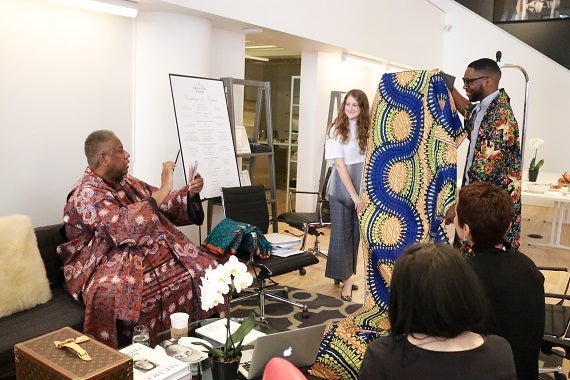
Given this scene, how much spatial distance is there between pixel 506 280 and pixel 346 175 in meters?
1.91

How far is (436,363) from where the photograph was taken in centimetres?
112

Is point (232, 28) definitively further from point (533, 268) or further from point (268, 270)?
point (533, 268)

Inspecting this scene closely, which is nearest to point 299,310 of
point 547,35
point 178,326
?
point 178,326

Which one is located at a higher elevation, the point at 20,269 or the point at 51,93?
the point at 51,93

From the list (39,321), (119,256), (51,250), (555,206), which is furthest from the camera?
(555,206)

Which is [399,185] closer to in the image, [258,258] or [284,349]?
[284,349]

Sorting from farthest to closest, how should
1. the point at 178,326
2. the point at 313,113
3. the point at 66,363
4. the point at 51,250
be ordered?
the point at 313,113 < the point at 51,250 < the point at 178,326 < the point at 66,363

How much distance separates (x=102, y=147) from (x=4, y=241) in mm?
693

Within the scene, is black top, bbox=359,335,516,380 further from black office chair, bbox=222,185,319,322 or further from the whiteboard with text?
the whiteboard with text

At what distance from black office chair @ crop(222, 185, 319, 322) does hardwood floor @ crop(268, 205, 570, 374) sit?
363mm

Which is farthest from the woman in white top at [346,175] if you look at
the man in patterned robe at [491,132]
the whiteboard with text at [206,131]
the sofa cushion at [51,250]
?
the sofa cushion at [51,250]

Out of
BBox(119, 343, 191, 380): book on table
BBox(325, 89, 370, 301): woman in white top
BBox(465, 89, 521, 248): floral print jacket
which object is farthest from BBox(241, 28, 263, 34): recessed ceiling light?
BBox(119, 343, 191, 380): book on table

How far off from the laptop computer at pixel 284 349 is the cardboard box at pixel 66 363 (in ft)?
1.40

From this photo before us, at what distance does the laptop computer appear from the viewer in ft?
5.55
